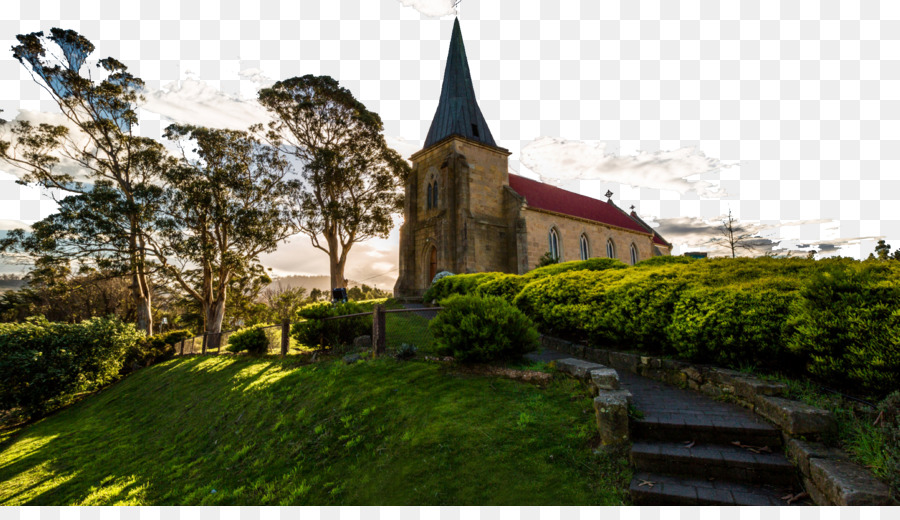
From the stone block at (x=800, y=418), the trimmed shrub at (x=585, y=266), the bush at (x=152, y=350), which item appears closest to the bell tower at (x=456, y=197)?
the trimmed shrub at (x=585, y=266)

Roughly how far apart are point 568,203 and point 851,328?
27.0 metres

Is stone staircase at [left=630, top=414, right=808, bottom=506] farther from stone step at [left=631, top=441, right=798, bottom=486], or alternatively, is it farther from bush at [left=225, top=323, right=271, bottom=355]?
bush at [left=225, top=323, right=271, bottom=355]

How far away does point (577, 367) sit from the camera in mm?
5828

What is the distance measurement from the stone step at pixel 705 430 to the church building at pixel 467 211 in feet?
56.0

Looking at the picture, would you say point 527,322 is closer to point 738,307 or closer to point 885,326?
point 738,307

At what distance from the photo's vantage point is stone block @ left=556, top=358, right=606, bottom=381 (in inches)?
222

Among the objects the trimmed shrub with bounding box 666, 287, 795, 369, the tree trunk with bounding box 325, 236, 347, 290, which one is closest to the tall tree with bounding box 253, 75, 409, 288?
the tree trunk with bounding box 325, 236, 347, 290

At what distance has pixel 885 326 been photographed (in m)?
3.87

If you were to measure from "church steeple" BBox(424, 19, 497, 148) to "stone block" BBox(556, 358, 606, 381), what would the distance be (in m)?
19.5

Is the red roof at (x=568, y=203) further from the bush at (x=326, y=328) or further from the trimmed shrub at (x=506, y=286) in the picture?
the bush at (x=326, y=328)

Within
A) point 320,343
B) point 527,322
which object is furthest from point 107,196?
point 527,322

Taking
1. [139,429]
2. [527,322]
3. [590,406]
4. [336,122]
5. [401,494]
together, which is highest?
[336,122]

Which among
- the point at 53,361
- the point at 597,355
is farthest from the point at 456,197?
the point at 53,361

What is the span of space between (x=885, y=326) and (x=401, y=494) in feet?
17.8
